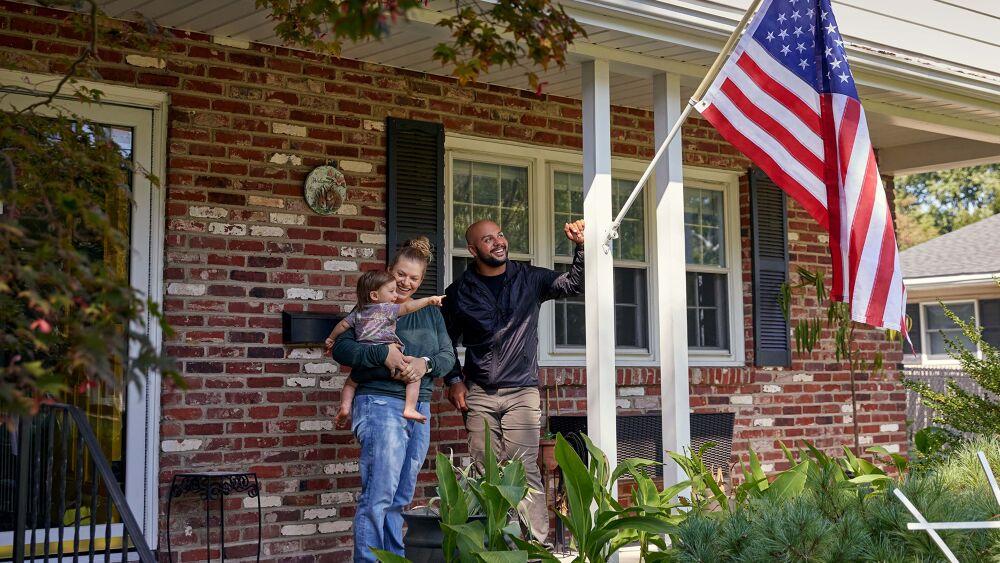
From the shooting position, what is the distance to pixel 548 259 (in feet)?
23.4

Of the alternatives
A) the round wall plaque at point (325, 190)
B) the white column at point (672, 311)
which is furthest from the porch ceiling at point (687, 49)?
the round wall plaque at point (325, 190)

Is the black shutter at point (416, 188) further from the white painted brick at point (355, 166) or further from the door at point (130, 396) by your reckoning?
the door at point (130, 396)

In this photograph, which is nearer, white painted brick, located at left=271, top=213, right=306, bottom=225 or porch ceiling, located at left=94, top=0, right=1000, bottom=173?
porch ceiling, located at left=94, top=0, right=1000, bottom=173

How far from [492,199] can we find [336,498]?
2.19m

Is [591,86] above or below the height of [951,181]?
below

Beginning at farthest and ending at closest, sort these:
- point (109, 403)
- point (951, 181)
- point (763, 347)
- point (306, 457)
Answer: point (951, 181)
point (763, 347)
point (306, 457)
point (109, 403)

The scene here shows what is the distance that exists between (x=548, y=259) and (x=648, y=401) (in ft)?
4.08

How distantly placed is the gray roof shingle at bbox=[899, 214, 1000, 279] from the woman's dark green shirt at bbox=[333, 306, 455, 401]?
45.6ft

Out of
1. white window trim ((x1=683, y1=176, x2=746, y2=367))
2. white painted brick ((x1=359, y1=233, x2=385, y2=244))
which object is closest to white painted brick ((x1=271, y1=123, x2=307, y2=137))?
white painted brick ((x1=359, y1=233, x2=385, y2=244))

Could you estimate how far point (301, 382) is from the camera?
5973 mm

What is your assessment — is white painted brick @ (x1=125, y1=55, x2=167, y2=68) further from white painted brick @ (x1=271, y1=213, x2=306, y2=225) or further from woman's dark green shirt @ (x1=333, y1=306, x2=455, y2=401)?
woman's dark green shirt @ (x1=333, y1=306, x2=455, y2=401)

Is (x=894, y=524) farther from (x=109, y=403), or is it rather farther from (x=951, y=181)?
(x=951, y=181)

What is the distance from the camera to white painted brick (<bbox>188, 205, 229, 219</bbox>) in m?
5.71

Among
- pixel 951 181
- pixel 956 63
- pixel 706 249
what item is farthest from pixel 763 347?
pixel 951 181
